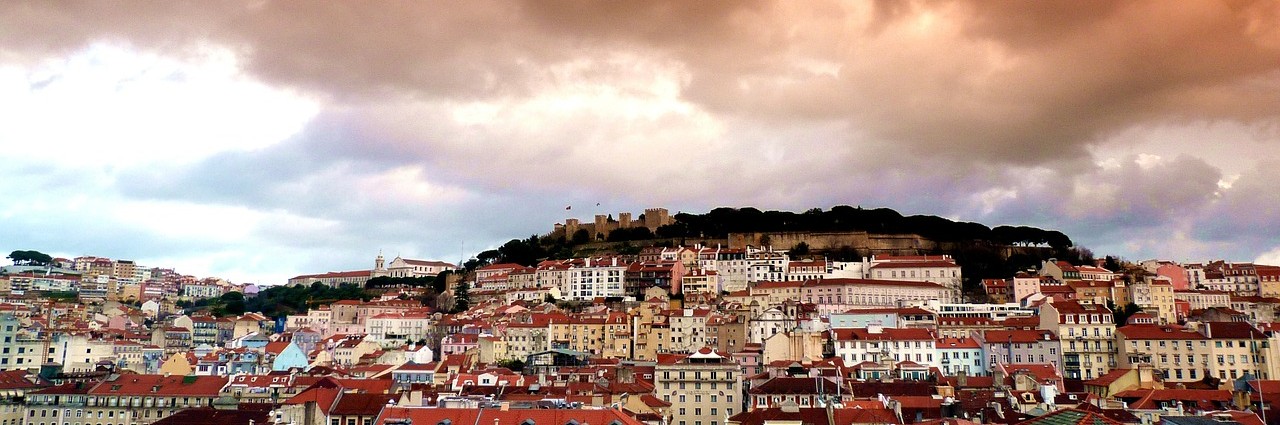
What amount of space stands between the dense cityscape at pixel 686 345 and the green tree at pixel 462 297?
0.27 metres

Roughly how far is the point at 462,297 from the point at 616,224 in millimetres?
22144

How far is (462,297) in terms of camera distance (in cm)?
9894

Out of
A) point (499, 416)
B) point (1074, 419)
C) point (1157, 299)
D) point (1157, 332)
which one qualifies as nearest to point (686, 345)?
point (1157, 332)

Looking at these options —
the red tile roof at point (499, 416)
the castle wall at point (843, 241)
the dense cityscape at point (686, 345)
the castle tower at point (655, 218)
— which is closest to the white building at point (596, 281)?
the dense cityscape at point (686, 345)

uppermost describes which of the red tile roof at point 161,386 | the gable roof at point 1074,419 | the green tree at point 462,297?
the green tree at point 462,297

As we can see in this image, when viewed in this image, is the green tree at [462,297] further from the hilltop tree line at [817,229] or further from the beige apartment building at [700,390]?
the beige apartment building at [700,390]

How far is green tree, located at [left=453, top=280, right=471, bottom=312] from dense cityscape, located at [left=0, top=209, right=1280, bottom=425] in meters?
0.27

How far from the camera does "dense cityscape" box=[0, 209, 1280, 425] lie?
1574 inches

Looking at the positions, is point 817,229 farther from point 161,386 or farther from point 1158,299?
point 161,386

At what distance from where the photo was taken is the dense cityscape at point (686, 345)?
40.0m

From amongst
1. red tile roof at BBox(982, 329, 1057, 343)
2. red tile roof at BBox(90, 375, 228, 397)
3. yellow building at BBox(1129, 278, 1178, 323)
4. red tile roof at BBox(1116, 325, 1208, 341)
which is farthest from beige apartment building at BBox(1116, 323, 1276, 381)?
red tile roof at BBox(90, 375, 228, 397)

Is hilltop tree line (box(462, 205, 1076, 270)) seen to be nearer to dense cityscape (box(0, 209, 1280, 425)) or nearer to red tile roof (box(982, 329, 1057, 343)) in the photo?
dense cityscape (box(0, 209, 1280, 425))

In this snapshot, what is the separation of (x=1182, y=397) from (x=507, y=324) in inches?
1754

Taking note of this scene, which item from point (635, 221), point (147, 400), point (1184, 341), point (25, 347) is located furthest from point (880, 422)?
point (635, 221)
